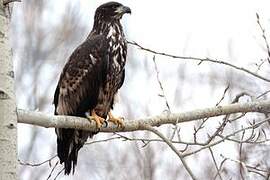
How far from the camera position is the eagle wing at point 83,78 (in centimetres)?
464

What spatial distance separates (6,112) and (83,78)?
2454 millimetres

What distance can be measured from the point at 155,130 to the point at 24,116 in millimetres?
943

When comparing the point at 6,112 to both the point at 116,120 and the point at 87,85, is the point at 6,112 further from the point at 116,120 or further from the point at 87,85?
the point at 87,85

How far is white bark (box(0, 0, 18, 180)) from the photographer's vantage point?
2154mm

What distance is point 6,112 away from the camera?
2.23 metres

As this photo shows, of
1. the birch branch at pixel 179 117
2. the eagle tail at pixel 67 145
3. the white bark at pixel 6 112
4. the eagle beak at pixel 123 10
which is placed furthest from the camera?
the eagle beak at pixel 123 10

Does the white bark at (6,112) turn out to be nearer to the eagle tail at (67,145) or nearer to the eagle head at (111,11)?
the eagle tail at (67,145)

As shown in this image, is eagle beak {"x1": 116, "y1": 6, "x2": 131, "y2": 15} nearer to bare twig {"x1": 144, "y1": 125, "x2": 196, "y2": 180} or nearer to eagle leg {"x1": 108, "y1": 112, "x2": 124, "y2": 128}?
eagle leg {"x1": 108, "y1": 112, "x2": 124, "y2": 128}

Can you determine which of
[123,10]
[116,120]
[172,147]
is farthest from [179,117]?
[123,10]

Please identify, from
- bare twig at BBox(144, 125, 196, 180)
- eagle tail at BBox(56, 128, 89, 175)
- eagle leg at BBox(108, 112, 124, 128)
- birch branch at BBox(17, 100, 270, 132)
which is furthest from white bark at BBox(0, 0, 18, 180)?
eagle tail at BBox(56, 128, 89, 175)

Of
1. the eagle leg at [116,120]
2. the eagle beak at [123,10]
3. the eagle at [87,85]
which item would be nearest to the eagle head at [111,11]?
the eagle beak at [123,10]

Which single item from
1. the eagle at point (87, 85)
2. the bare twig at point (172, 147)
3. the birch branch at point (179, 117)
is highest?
the eagle at point (87, 85)

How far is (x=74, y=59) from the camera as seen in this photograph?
4.76 metres

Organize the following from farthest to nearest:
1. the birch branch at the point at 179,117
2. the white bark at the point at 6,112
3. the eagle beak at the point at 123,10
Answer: the eagle beak at the point at 123,10 → the birch branch at the point at 179,117 → the white bark at the point at 6,112
